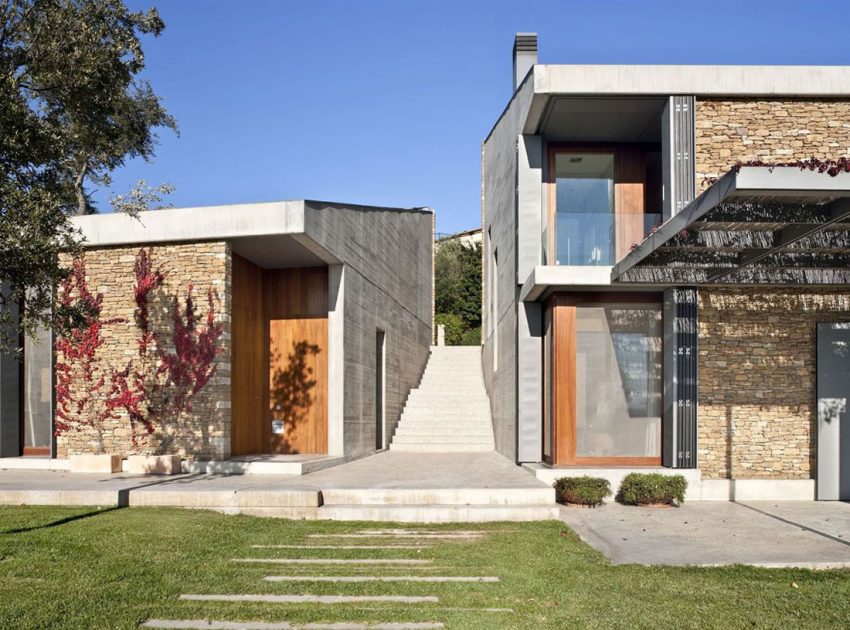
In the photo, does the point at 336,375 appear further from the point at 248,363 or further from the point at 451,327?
the point at 451,327

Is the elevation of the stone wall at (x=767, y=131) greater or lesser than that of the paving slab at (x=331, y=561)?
greater

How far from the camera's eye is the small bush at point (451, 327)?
1346 inches

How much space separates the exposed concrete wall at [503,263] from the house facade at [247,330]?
3.08 meters

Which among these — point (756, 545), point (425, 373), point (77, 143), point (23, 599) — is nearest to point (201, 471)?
point (77, 143)

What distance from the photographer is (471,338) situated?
33.9 m

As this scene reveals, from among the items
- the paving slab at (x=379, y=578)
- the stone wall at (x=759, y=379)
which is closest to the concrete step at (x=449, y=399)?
the stone wall at (x=759, y=379)

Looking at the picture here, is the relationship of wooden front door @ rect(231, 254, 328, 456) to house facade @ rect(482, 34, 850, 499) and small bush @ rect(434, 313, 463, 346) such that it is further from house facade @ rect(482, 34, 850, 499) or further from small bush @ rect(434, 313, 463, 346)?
small bush @ rect(434, 313, 463, 346)

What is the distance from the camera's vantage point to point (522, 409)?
12.7 m

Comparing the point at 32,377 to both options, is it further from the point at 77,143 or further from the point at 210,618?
the point at 210,618

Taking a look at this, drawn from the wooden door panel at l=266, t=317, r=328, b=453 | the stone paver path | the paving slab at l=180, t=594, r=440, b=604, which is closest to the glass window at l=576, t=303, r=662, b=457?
the stone paver path

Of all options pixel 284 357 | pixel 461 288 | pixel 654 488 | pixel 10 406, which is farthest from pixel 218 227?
pixel 461 288

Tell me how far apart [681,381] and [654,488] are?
1.83 m

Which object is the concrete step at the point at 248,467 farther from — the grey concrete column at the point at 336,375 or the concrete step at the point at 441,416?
the concrete step at the point at 441,416

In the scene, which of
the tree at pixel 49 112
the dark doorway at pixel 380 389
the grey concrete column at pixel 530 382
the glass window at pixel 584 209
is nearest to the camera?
the tree at pixel 49 112
